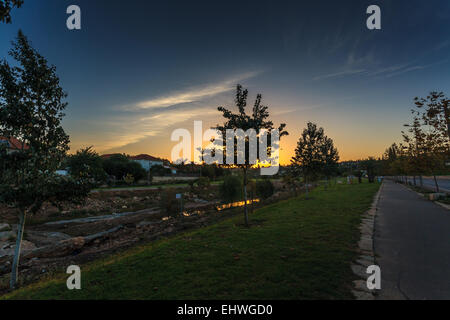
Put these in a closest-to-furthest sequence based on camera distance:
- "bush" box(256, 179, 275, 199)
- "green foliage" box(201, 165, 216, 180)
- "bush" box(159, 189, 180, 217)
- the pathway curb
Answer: the pathway curb < "bush" box(159, 189, 180, 217) < "bush" box(256, 179, 275, 199) < "green foliage" box(201, 165, 216, 180)

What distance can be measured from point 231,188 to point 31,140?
21868mm

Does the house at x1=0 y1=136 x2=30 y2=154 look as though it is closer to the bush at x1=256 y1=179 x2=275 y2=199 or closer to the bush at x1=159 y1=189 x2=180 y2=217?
the bush at x1=159 y1=189 x2=180 y2=217

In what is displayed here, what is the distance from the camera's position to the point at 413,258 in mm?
5492

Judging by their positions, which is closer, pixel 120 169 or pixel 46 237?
pixel 46 237

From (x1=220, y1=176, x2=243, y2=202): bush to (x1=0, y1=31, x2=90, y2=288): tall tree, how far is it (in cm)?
2051

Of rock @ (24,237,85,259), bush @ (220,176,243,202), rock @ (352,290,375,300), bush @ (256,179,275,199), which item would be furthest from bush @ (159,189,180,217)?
rock @ (352,290,375,300)

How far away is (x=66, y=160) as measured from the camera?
6.90 metres

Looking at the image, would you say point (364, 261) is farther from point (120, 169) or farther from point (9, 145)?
point (120, 169)

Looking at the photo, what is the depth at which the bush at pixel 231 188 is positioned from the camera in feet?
86.3

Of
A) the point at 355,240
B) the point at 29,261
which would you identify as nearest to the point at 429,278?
the point at 355,240

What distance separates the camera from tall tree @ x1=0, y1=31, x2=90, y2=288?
19.0 ft

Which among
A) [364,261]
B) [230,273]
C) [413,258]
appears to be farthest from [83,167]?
[413,258]

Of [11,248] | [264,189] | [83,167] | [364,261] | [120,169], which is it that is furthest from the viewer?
[120,169]
